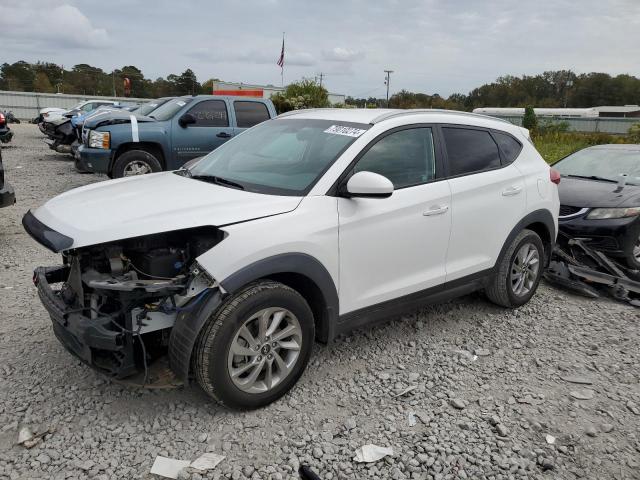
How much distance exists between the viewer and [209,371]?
9.34 feet

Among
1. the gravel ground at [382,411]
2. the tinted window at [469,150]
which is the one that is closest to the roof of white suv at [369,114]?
the tinted window at [469,150]

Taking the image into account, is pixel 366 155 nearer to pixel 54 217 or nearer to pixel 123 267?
pixel 123 267

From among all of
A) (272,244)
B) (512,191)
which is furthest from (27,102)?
(272,244)

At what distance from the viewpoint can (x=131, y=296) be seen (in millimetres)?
2789

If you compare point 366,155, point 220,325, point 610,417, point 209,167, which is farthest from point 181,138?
point 610,417

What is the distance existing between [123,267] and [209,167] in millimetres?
1311

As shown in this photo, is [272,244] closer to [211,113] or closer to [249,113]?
[211,113]

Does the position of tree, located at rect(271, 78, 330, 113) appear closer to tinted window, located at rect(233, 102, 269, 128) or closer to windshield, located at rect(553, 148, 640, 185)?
tinted window, located at rect(233, 102, 269, 128)

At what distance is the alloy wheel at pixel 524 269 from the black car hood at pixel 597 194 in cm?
153

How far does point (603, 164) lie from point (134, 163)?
24.6 ft

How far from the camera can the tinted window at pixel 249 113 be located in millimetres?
10016

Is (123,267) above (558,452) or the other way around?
above

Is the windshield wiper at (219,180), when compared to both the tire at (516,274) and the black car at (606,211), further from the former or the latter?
the black car at (606,211)

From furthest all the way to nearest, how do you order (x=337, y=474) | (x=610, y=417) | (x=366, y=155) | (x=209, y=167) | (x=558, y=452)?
(x=209, y=167), (x=366, y=155), (x=610, y=417), (x=558, y=452), (x=337, y=474)
